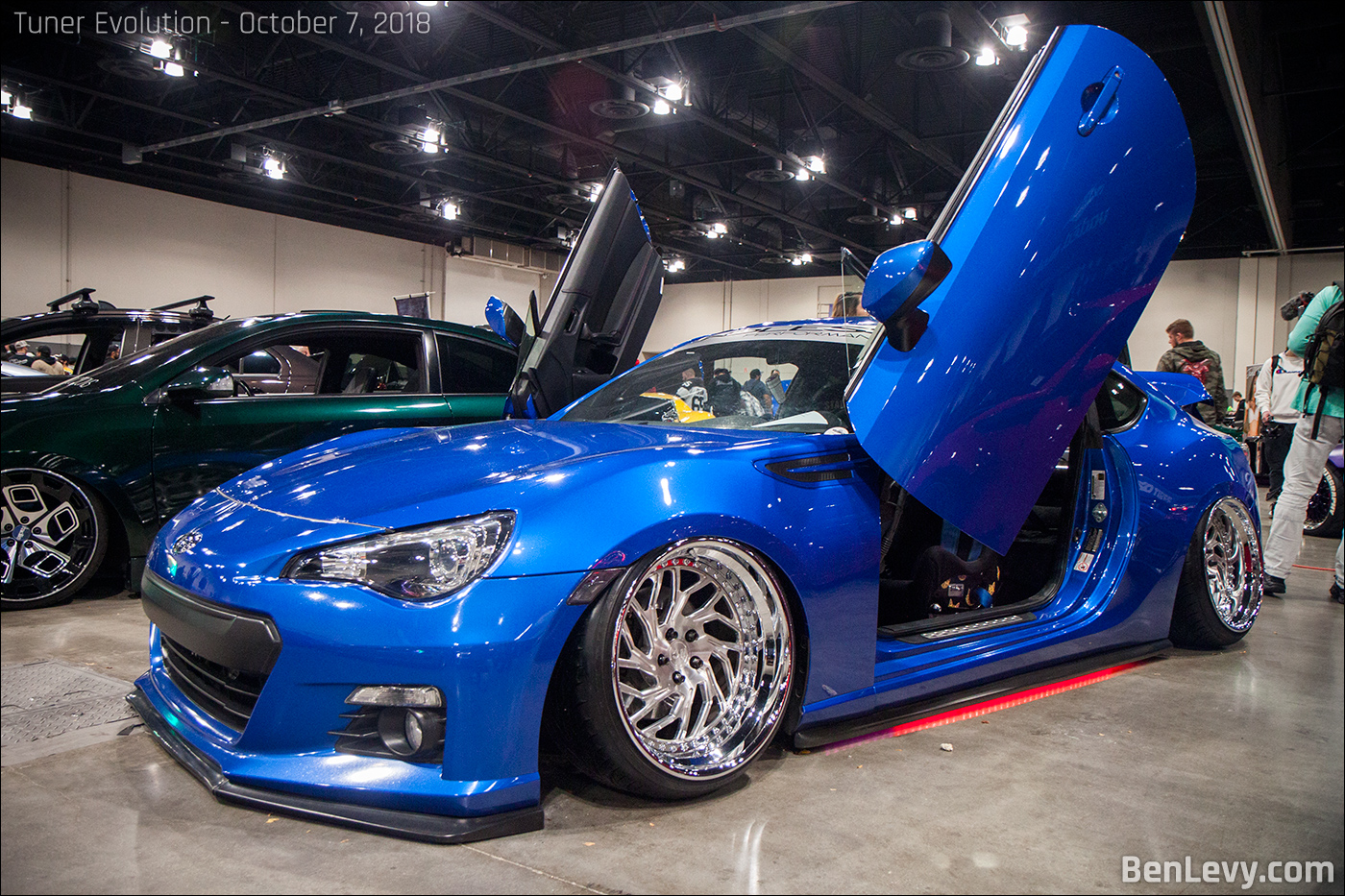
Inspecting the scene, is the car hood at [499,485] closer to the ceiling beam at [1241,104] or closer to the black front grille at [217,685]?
the black front grille at [217,685]

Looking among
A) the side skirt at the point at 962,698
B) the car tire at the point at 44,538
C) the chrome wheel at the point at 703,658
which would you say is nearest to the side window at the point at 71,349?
the car tire at the point at 44,538

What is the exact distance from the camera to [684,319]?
89.0 feet

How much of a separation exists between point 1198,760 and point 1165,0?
9844 millimetres

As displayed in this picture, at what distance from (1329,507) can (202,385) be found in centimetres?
856

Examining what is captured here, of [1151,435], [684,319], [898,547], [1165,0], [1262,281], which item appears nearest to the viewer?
[898,547]

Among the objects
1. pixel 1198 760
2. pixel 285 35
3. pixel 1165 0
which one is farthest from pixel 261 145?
pixel 1198 760

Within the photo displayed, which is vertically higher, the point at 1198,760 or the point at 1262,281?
the point at 1262,281

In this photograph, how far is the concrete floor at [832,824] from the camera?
1.64m

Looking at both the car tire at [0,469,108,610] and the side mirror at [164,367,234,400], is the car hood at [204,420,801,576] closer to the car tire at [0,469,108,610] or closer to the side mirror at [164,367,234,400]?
the side mirror at [164,367,234,400]

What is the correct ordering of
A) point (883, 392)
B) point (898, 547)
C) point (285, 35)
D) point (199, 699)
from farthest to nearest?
1. point (285, 35)
2. point (898, 547)
3. point (883, 392)
4. point (199, 699)

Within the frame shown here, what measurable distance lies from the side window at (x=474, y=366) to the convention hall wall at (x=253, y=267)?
38.6ft

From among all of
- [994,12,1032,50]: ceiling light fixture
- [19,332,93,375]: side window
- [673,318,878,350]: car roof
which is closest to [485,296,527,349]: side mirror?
[673,318,878,350]: car roof

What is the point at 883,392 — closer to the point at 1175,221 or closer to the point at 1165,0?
the point at 1175,221

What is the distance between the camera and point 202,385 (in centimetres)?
397
